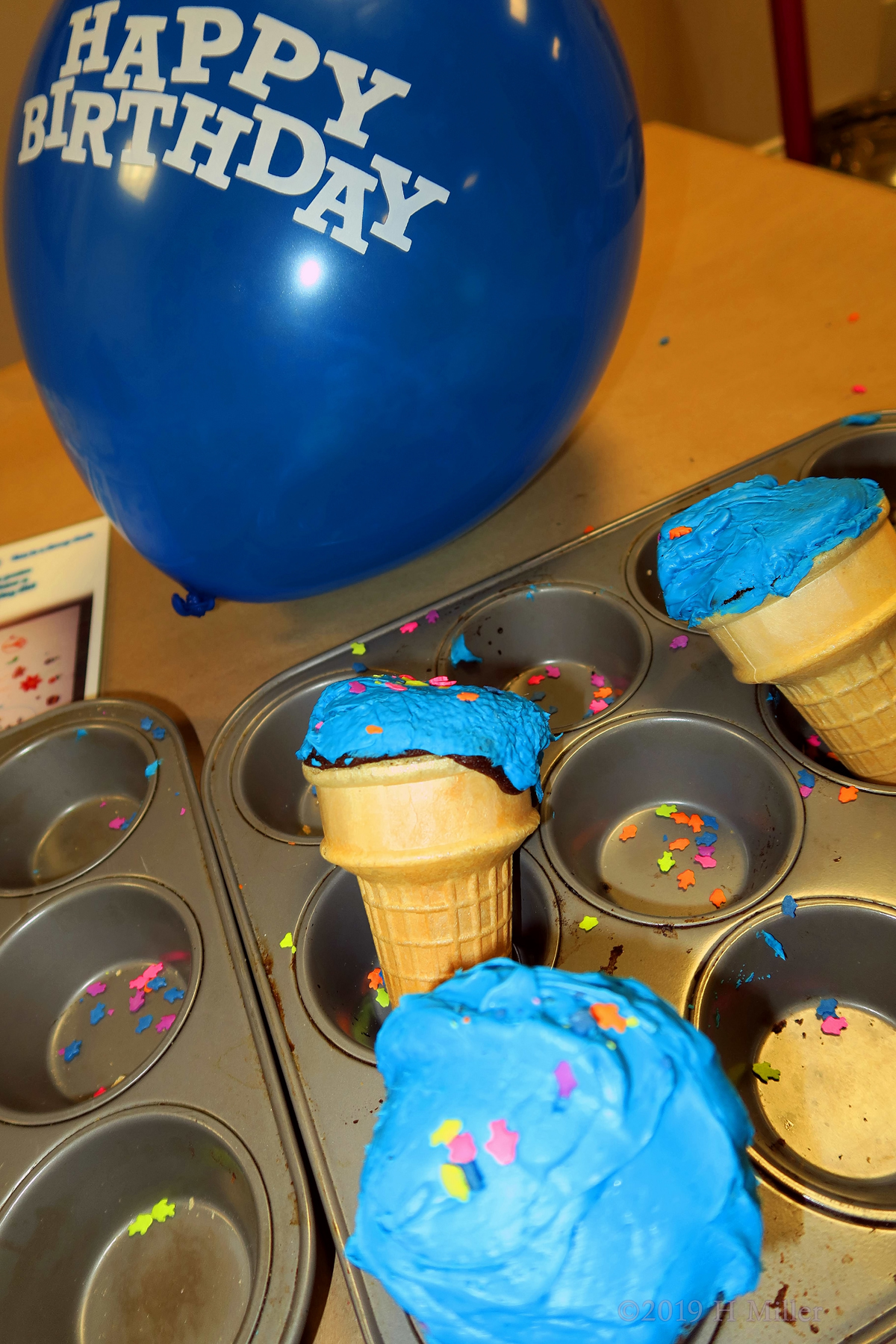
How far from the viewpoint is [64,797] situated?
4.89ft

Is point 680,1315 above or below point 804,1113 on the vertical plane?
above

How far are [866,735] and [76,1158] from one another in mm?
993

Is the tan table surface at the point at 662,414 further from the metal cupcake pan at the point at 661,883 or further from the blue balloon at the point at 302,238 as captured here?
the blue balloon at the point at 302,238

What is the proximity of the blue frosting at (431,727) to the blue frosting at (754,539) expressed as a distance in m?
0.23

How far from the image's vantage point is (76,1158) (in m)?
0.96

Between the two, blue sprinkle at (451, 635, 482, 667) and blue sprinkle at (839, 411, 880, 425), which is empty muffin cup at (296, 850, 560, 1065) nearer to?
blue sprinkle at (451, 635, 482, 667)

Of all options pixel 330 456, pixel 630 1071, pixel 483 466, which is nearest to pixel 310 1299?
pixel 630 1071

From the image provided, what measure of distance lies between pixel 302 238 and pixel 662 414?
948 millimetres

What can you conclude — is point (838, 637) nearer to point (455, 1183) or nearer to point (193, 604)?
point (455, 1183)

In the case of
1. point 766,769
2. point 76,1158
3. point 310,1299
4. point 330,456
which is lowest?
point 76,1158

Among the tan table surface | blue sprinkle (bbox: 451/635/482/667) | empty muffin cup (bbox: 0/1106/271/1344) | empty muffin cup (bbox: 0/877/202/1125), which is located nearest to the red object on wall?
the tan table surface

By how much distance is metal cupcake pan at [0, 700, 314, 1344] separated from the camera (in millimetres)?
889

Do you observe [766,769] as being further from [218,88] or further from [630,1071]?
[218,88]

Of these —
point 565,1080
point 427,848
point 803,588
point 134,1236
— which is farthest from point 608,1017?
point 134,1236
